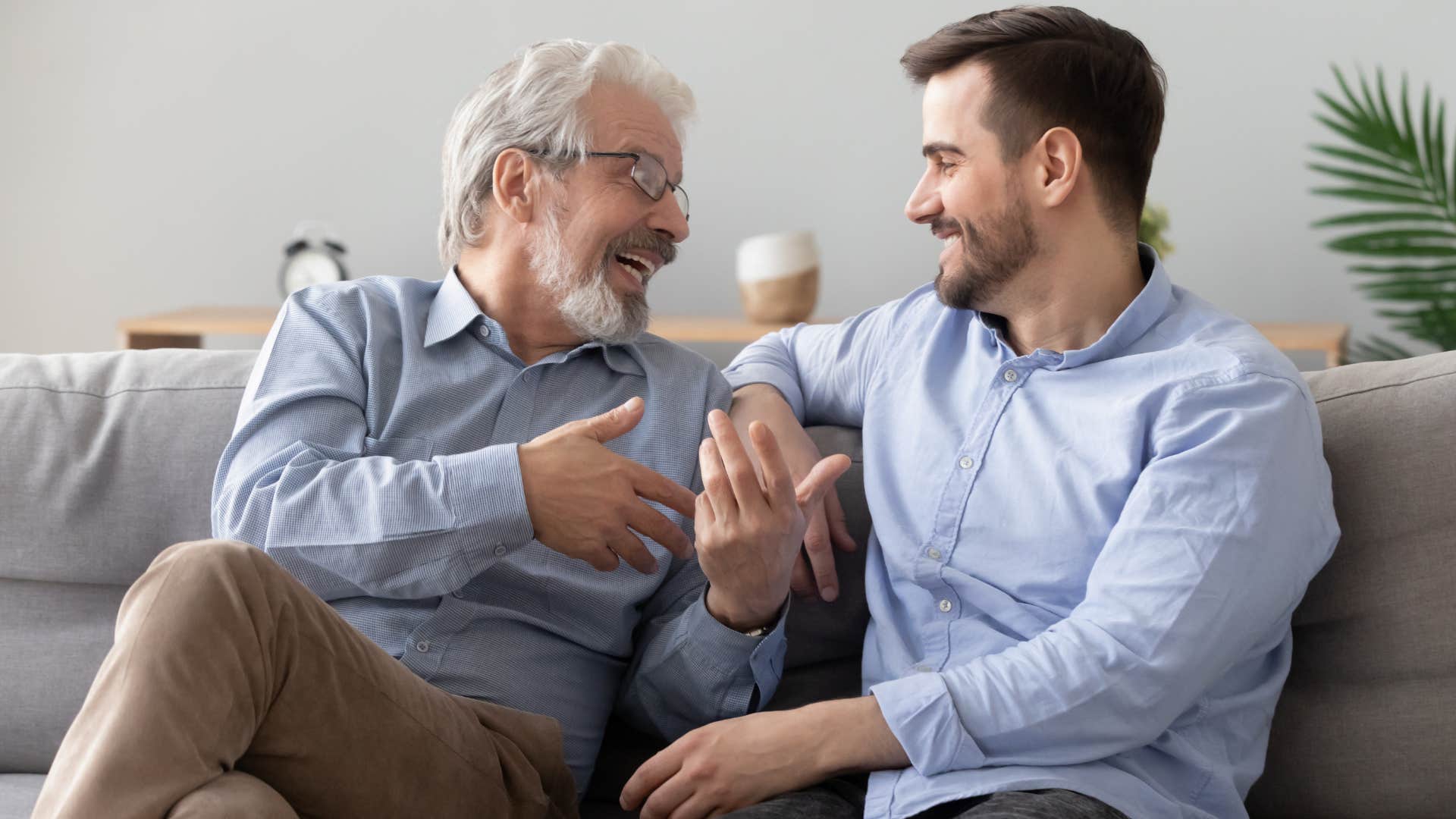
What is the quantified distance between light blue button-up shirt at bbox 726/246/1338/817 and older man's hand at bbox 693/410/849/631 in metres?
0.16

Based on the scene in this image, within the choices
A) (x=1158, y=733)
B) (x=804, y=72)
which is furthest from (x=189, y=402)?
(x=804, y=72)

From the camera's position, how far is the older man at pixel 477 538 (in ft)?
3.76

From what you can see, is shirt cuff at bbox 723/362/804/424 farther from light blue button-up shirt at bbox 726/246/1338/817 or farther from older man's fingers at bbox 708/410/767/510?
older man's fingers at bbox 708/410/767/510

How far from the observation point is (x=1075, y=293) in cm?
151

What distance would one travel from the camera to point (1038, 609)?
142 centimetres

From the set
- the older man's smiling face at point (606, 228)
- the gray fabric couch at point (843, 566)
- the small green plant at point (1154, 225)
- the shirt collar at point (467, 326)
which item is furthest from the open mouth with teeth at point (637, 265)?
the small green plant at point (1154, 225)

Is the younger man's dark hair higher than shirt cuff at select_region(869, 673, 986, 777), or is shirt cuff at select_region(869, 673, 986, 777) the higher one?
the younger man's dark hair

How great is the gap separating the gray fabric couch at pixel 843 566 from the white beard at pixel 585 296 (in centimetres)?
31

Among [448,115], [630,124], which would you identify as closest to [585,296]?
[630,124]

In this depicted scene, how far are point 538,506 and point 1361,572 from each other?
91cm

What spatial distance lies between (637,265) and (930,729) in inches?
31.6

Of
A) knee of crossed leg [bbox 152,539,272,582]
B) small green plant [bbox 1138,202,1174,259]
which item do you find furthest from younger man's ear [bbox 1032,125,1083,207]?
small green plant [bbox 1138,202,1174,259]

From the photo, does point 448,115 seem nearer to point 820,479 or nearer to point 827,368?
point 827,368

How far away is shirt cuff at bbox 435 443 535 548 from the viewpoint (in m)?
1.42
